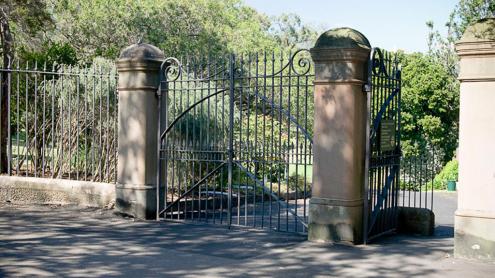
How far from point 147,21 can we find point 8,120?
1808 cm

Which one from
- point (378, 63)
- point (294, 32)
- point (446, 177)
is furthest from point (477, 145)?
point (294, 32)

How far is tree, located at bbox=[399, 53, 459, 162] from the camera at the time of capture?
31156 millimetres

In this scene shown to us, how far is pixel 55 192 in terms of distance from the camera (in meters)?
12.2

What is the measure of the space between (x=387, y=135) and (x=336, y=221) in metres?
1.59

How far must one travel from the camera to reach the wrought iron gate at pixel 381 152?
888 cm

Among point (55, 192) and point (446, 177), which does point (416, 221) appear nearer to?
point (55, 192)

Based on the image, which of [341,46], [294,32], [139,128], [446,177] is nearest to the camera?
[341,46]

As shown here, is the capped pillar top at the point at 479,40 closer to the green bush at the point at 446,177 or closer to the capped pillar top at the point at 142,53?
the capped pillar top at the point at 142,53

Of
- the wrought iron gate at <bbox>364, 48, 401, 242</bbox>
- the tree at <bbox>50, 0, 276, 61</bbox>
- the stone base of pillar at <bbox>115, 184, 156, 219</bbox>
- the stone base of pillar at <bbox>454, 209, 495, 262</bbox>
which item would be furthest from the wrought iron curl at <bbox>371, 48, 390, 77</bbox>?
the tree at <bbox>50, 0, 276, 61</bbox>

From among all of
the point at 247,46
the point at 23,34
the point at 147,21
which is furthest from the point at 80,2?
the point at 23,34

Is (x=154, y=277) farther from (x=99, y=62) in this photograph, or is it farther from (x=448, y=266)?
(x=99, y=62)

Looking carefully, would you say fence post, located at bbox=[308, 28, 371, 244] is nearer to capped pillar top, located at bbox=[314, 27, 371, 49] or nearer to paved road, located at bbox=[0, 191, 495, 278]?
capped pillar top, located at bbox=[314, 27, 371, 49]

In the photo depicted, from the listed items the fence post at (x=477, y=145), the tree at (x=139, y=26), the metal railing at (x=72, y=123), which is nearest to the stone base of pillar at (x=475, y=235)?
the fence post at (x=477, y=145)

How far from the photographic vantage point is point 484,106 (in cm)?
755
